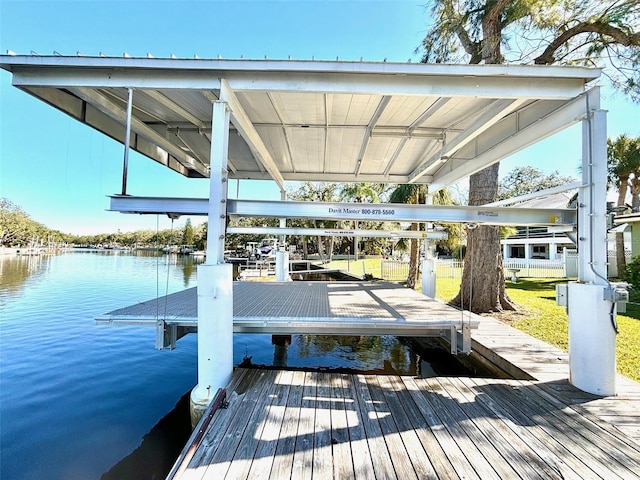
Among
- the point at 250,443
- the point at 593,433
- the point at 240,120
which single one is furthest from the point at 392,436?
the point at 240,120

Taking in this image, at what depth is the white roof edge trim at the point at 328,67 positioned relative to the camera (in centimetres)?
286

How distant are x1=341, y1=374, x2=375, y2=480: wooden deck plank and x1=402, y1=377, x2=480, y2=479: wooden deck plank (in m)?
0.53

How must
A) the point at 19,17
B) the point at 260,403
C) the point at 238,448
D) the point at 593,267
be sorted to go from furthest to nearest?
the point at 19,17 → the point at 593,267 → the point at 260,403 → the point at 238,448

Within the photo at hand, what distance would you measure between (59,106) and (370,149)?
14.8ft

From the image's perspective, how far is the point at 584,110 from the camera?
294 cm

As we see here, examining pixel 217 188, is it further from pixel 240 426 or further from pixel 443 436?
pixel 443 436

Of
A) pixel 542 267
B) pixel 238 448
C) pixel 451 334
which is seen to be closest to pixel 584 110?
pixel 451 334

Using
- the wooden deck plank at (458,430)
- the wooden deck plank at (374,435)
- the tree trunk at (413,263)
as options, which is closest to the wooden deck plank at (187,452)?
the wooden deck plank at (374,435)

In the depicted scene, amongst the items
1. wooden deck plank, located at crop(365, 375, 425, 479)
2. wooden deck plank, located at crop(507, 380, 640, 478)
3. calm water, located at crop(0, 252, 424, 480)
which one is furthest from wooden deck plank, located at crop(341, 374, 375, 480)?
calm water, located at crop(0, 252, 424, 480)

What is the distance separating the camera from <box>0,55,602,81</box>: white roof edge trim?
2.86 metres

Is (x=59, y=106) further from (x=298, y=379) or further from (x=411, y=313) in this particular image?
(x=411, y=313)

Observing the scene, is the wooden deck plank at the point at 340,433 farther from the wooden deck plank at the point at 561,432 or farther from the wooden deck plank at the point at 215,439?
the wooden deck plank at the point at 561,432

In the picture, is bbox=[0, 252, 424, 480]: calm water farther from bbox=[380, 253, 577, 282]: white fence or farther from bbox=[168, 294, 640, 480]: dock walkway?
bbox=[380, 253, 577, 282]: white fence

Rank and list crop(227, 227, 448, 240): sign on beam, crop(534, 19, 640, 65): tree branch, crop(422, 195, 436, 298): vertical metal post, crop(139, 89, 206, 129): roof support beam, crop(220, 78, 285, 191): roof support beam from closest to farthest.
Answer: crop(220, 78, 285, 191): roof support beam, crop(139, 89, 206, 129): roof support beam, crop(534, 19, 640, 65): tree branch, crop(227, 227, 448, 240): sign on beam, crop(422, 195, 436, 298): vertical metal post
